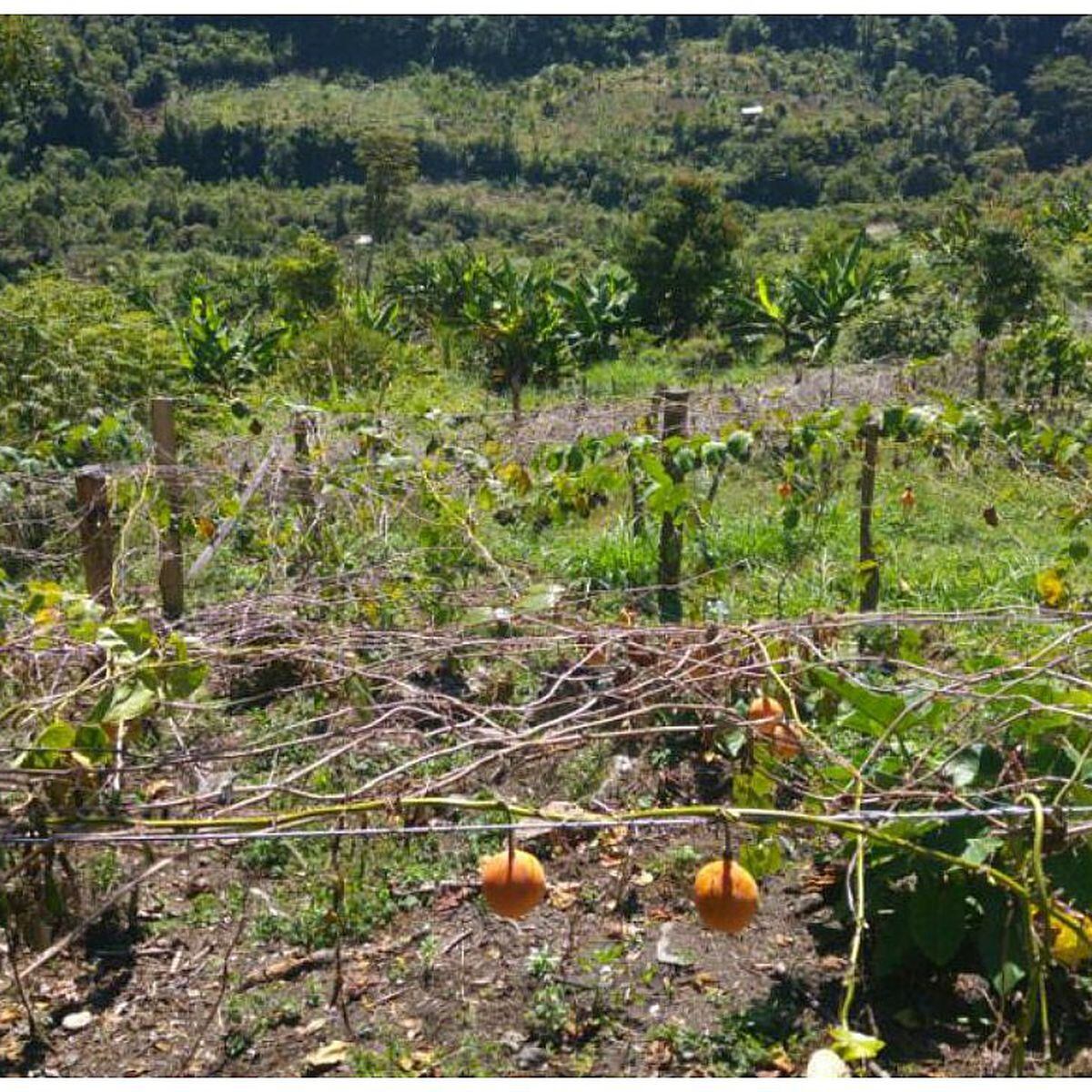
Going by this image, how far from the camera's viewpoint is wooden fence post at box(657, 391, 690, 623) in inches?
197

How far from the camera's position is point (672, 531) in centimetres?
503

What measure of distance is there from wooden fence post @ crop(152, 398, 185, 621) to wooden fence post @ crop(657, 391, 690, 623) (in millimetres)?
2000

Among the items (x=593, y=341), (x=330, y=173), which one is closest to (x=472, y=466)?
(x=593, y=341)

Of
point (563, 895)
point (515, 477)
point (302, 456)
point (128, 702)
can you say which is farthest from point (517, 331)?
point (128, 702)

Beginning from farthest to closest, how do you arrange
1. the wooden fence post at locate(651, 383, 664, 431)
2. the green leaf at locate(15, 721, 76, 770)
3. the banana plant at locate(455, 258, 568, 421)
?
the banana plant at locate(455, 258, 568, 421) → the wooden fence post at locate(651, 383, 664, 431) → the green leaf at locate(15, 721, 76, 770)

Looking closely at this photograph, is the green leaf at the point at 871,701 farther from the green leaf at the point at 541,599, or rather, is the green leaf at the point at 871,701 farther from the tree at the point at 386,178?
Result: the tree at the point at 386,178

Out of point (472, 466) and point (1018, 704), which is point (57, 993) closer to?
point (1018, 704)

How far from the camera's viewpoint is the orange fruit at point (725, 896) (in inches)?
66.7

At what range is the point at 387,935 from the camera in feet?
9.76

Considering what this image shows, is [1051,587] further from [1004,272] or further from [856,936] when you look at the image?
[1004,272]

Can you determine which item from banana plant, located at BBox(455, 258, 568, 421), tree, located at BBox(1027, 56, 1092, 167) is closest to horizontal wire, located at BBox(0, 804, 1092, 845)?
banana plant, located at BBox(455, 258, 568, 421)

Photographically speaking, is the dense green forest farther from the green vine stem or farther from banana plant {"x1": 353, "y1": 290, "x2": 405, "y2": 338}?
the green vine stem

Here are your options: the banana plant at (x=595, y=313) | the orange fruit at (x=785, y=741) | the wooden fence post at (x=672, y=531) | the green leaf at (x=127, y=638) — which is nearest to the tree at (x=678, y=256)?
the banana plant at (x=595, y=313)

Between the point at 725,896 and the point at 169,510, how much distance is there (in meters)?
3.79
